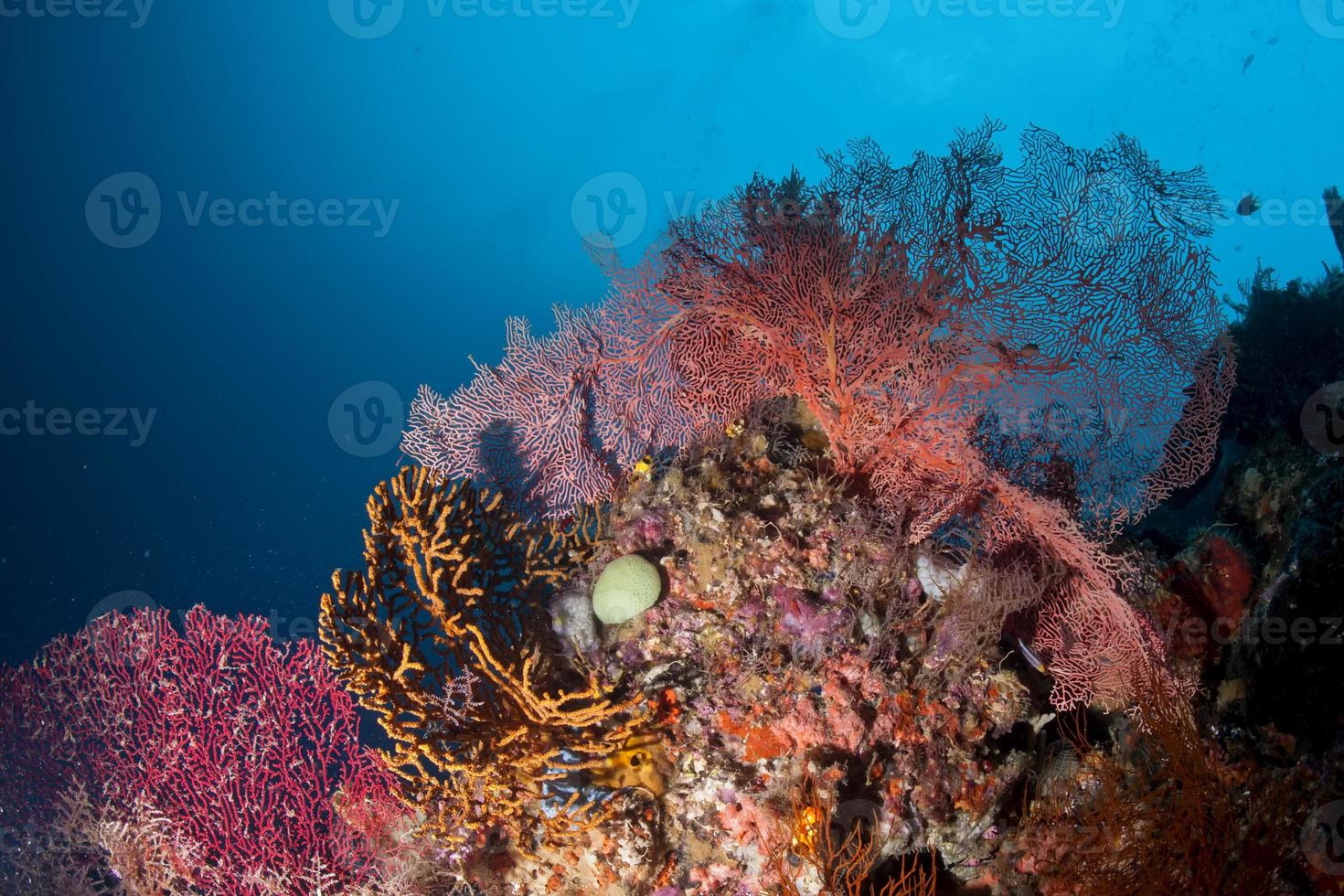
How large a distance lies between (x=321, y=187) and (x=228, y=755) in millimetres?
88926

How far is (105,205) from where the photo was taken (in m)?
48.1

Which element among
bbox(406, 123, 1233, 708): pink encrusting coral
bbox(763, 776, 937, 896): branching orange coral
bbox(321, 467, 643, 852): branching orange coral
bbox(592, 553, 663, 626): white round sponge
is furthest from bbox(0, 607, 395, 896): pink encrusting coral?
bbox(406, 123, 1233, 708): pink encrusting coral

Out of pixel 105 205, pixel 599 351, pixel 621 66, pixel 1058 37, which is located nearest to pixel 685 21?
pixel 621 66

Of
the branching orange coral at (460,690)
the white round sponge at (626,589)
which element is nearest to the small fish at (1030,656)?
the white round sponge at (626,589)

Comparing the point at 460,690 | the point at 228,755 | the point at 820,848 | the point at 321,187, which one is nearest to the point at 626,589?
the point at 460,690

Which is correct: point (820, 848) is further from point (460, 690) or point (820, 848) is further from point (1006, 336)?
point (1006, 336)

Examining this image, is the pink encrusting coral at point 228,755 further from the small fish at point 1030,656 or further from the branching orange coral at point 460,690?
the small fish at point 1030,656

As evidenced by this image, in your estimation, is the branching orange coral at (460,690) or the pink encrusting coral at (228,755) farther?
the pink encrusting coral at (228,755)

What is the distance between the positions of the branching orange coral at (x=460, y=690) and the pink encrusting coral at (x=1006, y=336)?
2551mm

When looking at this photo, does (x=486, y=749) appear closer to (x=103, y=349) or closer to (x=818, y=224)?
(x=818, y=224)

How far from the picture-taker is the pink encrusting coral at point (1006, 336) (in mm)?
4520

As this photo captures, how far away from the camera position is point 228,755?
5.44m

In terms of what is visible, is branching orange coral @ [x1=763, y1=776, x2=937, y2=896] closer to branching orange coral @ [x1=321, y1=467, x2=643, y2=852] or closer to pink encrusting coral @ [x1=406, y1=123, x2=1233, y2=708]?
branching orange coral @ [x1=321, y1=467, x2=643, y2=852]

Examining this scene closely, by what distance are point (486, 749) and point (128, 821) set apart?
403cm
